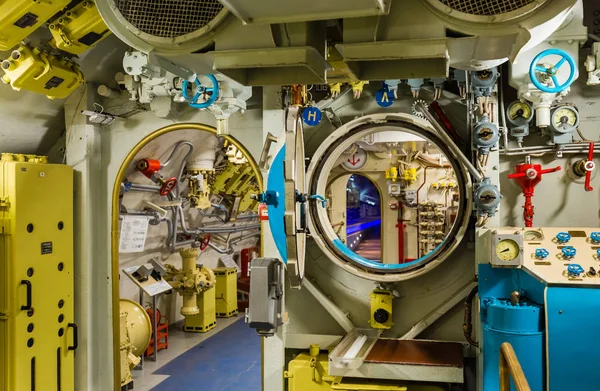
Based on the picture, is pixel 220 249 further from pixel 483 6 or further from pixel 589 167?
pixel 483 6

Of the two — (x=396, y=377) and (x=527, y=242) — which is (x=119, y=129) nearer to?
(x=396, y=377)

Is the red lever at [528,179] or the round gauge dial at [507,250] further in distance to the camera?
the red lever at [528,179]

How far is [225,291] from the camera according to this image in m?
8.14

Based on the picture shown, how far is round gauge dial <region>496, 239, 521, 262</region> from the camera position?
2.85 meters

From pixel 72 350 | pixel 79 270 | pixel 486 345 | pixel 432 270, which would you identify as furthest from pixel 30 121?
pixel 486 345

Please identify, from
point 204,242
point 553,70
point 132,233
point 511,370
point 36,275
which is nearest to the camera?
point 511,370

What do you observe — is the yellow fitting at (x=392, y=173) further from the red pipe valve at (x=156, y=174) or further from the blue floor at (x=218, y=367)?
the red pipe valve at (x=156, y=174)

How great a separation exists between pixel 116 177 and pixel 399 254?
20.2 feet

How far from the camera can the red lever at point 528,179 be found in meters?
3.28

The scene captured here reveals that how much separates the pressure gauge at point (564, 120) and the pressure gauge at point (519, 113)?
0.15m

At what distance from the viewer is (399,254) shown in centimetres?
927

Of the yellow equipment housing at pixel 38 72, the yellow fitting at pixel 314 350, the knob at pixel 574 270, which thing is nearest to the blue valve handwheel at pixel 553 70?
the knob at pixel 574 270

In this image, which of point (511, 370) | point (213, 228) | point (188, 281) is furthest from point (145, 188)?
point (511, 370)

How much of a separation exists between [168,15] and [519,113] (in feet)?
8.21
